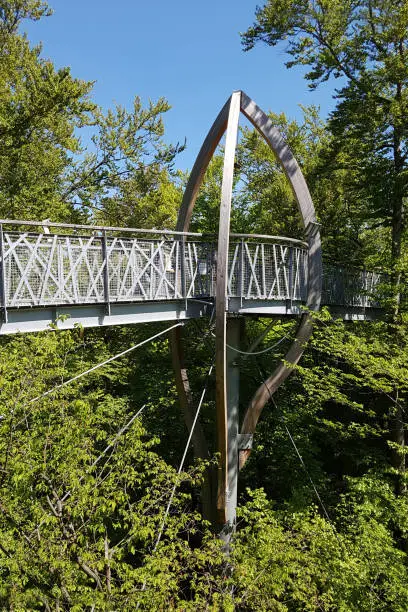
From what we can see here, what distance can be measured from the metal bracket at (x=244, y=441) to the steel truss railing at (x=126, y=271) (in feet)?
9.63

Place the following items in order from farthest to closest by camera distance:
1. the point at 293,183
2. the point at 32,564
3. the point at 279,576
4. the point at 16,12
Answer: the point at 16,12
the point at 293,183
the point at 279,576
the point at 32,564

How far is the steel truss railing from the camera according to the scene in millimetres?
5805

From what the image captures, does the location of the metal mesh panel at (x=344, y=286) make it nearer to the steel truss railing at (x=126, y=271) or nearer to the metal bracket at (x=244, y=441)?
the steel truss railing at (x=126, y=271)

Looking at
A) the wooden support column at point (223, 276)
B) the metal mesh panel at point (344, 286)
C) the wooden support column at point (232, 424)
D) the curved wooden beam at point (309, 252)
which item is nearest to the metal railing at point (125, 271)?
the curved wooden beam at point (309, 252)

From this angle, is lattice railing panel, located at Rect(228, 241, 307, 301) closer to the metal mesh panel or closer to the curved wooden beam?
the curved wooden beam

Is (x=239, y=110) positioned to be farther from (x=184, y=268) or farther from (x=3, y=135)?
(x=3, y=135)

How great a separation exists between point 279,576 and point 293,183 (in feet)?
22.3

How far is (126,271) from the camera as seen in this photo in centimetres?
671

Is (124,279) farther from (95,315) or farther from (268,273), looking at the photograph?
(268,273)

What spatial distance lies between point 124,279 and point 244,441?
4608mm

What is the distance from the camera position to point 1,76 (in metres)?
12.1

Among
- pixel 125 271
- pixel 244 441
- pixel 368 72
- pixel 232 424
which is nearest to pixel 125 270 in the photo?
pixel 125 271

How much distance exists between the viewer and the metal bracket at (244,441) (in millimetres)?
9359

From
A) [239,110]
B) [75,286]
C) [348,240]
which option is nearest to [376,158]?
[239,110]
